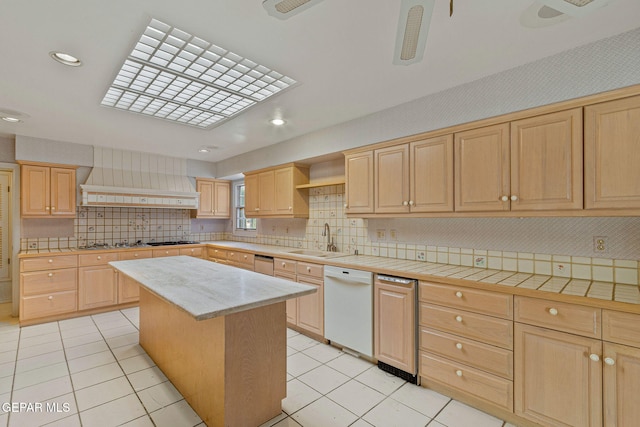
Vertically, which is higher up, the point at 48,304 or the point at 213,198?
the point at 213,198

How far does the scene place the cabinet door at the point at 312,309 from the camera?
10.6 feet

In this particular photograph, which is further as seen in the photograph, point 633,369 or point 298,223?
point 298,223

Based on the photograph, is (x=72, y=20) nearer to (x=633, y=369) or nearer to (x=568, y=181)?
(x=568, y=181)

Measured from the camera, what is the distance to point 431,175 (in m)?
2.66

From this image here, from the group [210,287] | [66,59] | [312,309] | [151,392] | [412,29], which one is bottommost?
[151,392]

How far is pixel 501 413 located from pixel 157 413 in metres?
2.43

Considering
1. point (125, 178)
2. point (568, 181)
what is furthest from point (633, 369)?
point (125, 178)

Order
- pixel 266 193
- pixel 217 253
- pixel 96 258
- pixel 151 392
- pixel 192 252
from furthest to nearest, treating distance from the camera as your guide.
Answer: pixel 192 252
pixel 217 253
pixel 266 193
pixel 96 258
pixel 151 392

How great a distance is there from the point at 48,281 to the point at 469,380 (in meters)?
4.99

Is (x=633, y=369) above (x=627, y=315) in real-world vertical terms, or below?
below

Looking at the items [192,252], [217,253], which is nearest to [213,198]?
[192,252]

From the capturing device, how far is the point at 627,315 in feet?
5.25

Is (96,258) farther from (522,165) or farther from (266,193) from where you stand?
(522,165)

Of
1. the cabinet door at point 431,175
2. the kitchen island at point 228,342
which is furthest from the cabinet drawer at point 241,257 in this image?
the cabinet door at point 431,175
